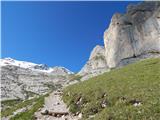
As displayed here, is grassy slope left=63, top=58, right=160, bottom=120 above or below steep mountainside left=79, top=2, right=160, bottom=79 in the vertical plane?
below

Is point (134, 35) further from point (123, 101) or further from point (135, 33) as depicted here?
point (123, 101)

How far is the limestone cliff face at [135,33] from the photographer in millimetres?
168625

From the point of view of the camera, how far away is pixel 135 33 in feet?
595

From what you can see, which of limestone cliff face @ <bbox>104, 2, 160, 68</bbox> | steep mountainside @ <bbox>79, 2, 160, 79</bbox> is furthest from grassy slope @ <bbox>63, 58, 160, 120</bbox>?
limestone cliff face @ <bbox>104, 2, 160, 68</bbox>

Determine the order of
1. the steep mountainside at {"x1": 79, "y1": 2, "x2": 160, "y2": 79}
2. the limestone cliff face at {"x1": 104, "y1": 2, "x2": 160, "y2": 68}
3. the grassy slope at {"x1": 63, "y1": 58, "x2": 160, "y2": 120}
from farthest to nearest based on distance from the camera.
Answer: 1. the limestone cliff face at {"x1": 104, "y1": 2, "x2": 160, "y2": 68}
2. the steep mountainside at {"x1": 79, "y1": 2, "x2": 160, "y2": 79}
3. the grassy slope at {"x1": 63, "y1": 58, "x2": 160, "y2": 120}

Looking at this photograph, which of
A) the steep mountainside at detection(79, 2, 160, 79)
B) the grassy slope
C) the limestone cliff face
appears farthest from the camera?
the limestone cliff face

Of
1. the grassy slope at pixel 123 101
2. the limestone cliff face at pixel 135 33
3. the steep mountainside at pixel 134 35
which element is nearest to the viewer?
the grassy slope at pixel 123 101

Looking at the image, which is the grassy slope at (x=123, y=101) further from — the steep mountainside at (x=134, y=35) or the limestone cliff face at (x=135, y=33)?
the limestone cliff face at (x=135, y=33)

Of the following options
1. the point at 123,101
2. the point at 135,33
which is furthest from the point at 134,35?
the point at 123,101

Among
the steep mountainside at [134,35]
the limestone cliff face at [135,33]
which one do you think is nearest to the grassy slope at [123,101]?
the steep mountainside at [134,35]

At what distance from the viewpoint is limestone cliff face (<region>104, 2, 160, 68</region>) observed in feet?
553

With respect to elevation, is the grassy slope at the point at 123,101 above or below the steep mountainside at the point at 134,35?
below

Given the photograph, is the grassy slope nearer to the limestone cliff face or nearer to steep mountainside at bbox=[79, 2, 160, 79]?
steep mountainside at bbox=[79, 2, 160, 79]

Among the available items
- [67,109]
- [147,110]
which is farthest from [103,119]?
[67,109]
